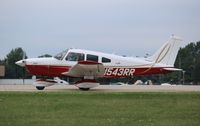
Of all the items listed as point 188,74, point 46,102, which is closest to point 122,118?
point 46,102

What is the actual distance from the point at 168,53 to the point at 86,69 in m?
6.10

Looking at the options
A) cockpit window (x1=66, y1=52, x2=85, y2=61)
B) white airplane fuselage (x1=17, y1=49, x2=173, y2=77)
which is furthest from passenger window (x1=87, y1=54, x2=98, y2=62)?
A: cockpit window (x1=66, y1=52, x2=85, y2=61)

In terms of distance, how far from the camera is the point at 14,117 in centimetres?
1216

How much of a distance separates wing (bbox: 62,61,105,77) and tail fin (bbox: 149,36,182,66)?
14.3ft

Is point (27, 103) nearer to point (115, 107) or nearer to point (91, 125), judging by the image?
point (115, 107)

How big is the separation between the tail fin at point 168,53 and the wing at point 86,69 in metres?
4.37

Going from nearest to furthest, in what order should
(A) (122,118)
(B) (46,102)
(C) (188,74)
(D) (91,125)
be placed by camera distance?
(D) (91,125)
(A) (122,118)
(B) (46,102)
(C) (188,74)

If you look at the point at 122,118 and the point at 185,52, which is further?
the point at 185,52

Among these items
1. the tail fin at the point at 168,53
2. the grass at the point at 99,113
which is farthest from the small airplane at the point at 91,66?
the grass at the point at 99,113

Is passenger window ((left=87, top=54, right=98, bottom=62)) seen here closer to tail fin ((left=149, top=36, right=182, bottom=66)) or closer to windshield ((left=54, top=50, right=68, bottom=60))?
windshield ((left=54, top=50, right=68, bottom=60))

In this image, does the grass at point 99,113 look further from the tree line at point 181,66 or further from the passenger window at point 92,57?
the tree line at point 181,66

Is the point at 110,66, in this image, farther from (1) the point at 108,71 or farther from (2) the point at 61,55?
(2) the point at 61,55

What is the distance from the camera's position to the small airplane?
88.6ft

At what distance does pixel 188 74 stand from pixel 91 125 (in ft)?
339
